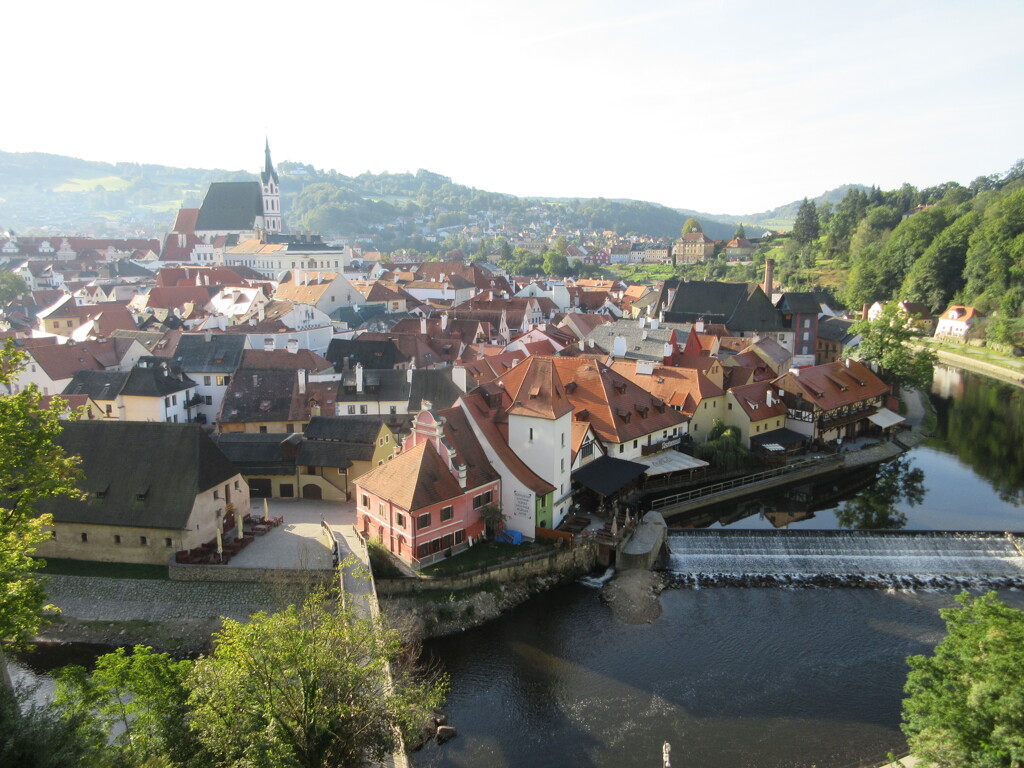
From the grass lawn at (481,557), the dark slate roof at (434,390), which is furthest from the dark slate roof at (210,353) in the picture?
the grass lawn at (481,557)

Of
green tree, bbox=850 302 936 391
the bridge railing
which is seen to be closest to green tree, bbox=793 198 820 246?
green tree, bbox=850 302 936 391

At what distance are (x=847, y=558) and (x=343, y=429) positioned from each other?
24766mm

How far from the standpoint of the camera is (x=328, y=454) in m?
36.6

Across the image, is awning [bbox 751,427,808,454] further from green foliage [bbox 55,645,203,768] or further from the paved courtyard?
green foliage [bbox 55,645,203,768]

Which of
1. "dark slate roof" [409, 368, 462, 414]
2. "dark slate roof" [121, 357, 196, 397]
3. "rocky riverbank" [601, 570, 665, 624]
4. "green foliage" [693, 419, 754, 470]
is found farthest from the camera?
"dark slate roof" [121, 357, 196, 397]

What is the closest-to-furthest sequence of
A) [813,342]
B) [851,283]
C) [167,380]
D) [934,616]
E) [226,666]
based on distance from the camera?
[226,666] → [934,616] → [167,380] → [813,342] → [851,283]

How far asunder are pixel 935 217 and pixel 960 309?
2623cm

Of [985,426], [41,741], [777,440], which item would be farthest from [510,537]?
[985,426]

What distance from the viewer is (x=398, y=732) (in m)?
18.4

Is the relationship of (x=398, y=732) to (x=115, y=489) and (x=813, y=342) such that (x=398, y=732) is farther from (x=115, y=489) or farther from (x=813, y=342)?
(x=813, y=342)

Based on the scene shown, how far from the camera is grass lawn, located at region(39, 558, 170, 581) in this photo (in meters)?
29.6

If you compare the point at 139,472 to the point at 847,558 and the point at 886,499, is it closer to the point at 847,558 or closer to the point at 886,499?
the point at 847,558

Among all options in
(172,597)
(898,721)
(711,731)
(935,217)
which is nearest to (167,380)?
(172,597)

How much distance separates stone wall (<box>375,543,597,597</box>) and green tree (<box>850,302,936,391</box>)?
38186 millimetres
